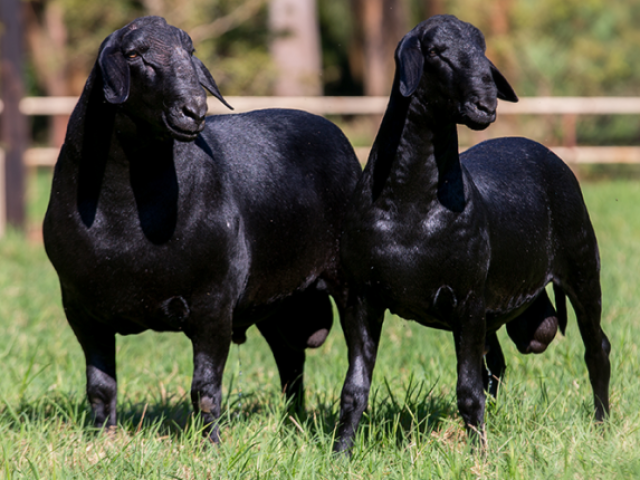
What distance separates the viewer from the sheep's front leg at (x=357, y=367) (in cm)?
393

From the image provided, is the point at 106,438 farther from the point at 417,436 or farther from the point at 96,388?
the point at 417,436

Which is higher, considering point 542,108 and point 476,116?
point 476,116

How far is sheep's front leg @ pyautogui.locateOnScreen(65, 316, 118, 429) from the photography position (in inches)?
164

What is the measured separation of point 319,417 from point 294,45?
15645 mm

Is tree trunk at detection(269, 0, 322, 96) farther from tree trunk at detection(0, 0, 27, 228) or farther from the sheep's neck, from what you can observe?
the sheep's neck

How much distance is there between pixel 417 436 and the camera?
4.05 meters

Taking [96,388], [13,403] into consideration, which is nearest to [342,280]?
[96,388]

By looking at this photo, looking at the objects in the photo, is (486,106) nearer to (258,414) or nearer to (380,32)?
(258,414)

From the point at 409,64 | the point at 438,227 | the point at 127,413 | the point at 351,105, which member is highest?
the point at 409,64

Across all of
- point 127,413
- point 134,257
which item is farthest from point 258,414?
point 134,257

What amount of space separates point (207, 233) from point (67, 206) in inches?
25.0

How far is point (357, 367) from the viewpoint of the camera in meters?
3.95

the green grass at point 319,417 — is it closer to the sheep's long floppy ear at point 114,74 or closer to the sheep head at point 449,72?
the sheep head at point 449,72

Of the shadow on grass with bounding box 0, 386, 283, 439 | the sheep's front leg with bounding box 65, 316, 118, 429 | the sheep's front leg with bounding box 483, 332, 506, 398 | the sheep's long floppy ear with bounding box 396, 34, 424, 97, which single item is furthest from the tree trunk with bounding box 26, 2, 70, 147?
the sheep's long floppy ear with bounding box 396, 34, 424, 97
